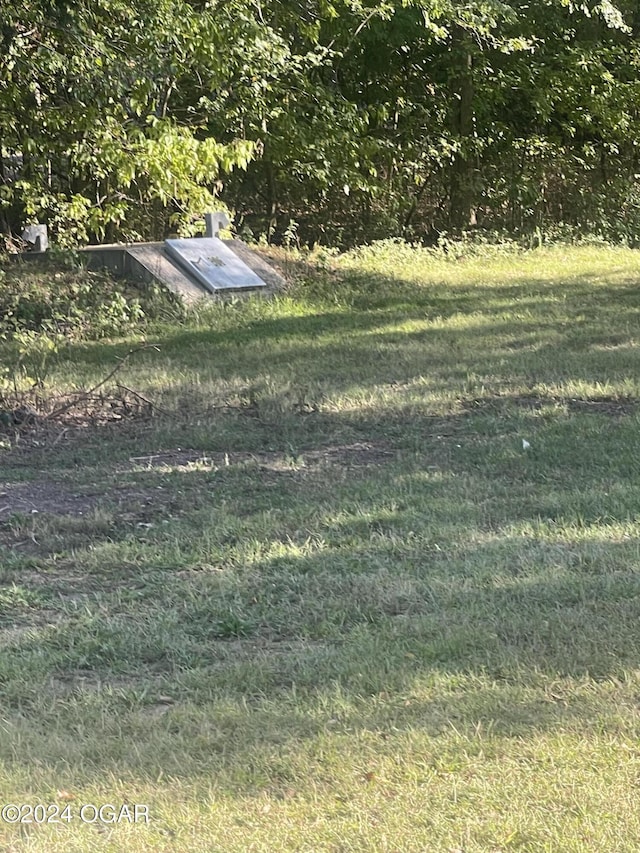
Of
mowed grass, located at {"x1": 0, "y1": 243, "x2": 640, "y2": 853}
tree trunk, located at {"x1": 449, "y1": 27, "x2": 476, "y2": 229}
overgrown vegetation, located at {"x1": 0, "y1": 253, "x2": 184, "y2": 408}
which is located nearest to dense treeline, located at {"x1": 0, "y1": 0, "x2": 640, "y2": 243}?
tree trunk, located at {"x1": 449, "y1": 27, "x2": 476, "y2": 229}

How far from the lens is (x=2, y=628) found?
4336 millimetres

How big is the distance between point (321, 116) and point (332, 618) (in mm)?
15191

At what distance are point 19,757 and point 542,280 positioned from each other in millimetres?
13793

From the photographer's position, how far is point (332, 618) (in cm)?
429

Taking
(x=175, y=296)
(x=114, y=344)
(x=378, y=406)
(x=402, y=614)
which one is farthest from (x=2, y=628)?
(x=175, y=296)

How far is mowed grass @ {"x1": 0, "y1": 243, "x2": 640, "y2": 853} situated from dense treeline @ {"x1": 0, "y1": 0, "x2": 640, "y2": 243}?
3.28 meters

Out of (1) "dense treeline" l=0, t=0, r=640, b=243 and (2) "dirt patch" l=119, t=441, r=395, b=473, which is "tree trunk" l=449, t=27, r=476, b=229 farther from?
(2) "dirt patch" l=119, t=441, r=395, b=473

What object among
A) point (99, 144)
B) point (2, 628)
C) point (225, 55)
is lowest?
point (2, 628)

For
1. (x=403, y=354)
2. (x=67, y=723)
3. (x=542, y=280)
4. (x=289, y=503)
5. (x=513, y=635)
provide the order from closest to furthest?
1. (x=67, y=723)
2. (x=513, y=635)
3. (x=289, y=503)
4. (x=403, y=354)
5. (x=542, y=280)

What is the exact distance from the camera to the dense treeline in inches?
415

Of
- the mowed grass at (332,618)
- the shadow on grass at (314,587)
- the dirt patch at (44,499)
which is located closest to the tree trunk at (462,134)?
the mowed grass at (332,618)

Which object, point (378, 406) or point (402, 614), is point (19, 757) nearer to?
point (402, 614)

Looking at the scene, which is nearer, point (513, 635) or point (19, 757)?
point (19, 757)

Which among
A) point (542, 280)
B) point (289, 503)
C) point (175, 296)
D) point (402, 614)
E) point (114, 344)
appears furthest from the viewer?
point (542, 280)
